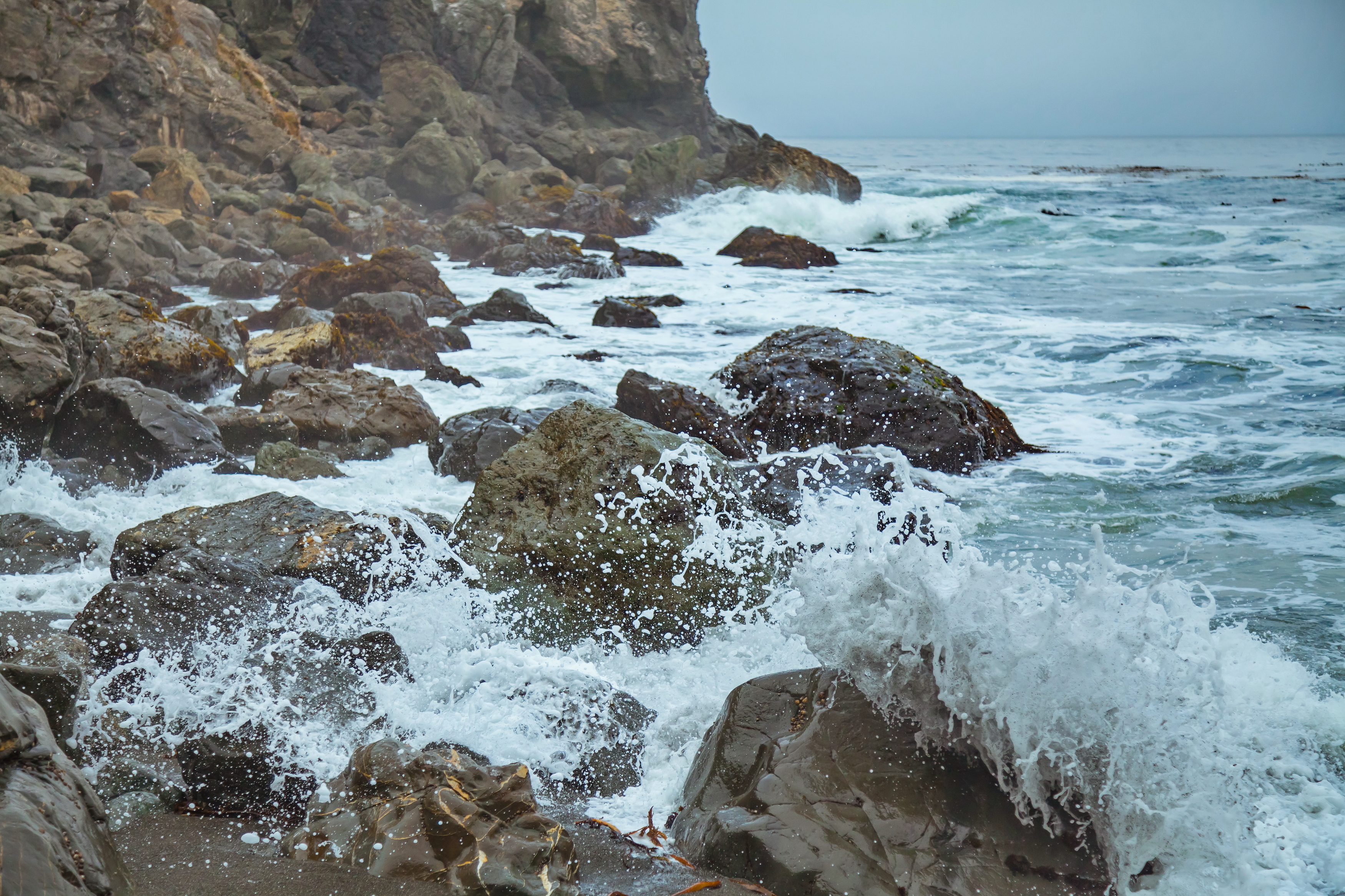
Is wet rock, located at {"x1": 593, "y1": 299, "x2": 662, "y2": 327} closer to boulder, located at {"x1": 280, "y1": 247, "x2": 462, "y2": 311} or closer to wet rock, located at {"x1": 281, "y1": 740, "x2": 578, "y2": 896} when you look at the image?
boulder, located at {"x1": 280, "y1": 247, "x2": 462, "y2": 311}

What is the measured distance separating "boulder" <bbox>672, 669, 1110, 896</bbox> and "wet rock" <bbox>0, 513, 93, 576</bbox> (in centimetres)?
316

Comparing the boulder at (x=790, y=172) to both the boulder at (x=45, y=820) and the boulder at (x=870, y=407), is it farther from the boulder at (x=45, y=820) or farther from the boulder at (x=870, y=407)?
the boulder at (x=45, y=820)

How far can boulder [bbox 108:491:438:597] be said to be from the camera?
3830 mm

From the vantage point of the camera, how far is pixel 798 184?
26359 millimetres

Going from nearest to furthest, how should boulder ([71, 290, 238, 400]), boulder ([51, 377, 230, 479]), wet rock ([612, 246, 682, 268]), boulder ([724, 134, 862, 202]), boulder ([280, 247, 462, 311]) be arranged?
boulder ([51, 377, 230, 479]), boulder ([71, 290, 238, 400]), boulder ([280, 247, 462, 311]), wet rock ([612, 246, 682, 268]), boulder ([724, 134, 862, 202])

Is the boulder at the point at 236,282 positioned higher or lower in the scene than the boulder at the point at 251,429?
higher

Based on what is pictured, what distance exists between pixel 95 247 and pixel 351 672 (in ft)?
34.4

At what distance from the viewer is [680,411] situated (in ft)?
20.9

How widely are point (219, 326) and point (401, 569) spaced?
5649 millimetres

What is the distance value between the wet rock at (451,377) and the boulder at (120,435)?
2663 millimetres

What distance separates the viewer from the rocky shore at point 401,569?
2.27 meters

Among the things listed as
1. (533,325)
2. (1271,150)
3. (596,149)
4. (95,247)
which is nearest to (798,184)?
(596,149)

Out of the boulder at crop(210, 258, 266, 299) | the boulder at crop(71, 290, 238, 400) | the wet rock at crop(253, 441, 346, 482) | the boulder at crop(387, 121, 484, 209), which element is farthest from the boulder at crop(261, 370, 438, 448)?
the boulder at crop(387, 121, 484, 209)

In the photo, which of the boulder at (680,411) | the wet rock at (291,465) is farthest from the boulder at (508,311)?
the wet rock at (291,465)
